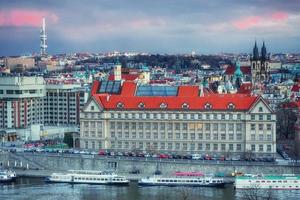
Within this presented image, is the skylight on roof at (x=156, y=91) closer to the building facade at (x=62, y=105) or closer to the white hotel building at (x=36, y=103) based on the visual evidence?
the white hotel building at (x=36, y=103)

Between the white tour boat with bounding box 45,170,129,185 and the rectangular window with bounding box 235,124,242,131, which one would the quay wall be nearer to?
the white tour boat with bounding box 45,170,129,185

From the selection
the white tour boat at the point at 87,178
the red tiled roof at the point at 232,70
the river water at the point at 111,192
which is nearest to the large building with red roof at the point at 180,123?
the white tour boat at the point at 87,178

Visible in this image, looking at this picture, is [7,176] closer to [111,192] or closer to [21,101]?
[111,192]

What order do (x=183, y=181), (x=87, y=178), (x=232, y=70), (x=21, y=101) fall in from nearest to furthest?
(x=183, y=181), (x=87, y=178), (x=21, y=101), (x=232, y=70)

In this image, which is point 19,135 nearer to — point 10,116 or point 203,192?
point 10,116

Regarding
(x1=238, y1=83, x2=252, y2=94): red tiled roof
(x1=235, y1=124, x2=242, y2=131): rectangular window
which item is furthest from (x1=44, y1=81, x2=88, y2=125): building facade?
(x1=235, y1=124, x2=242, y2=131): rectangular window

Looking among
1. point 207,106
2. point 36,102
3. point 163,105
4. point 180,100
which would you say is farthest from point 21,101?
point 207,106
